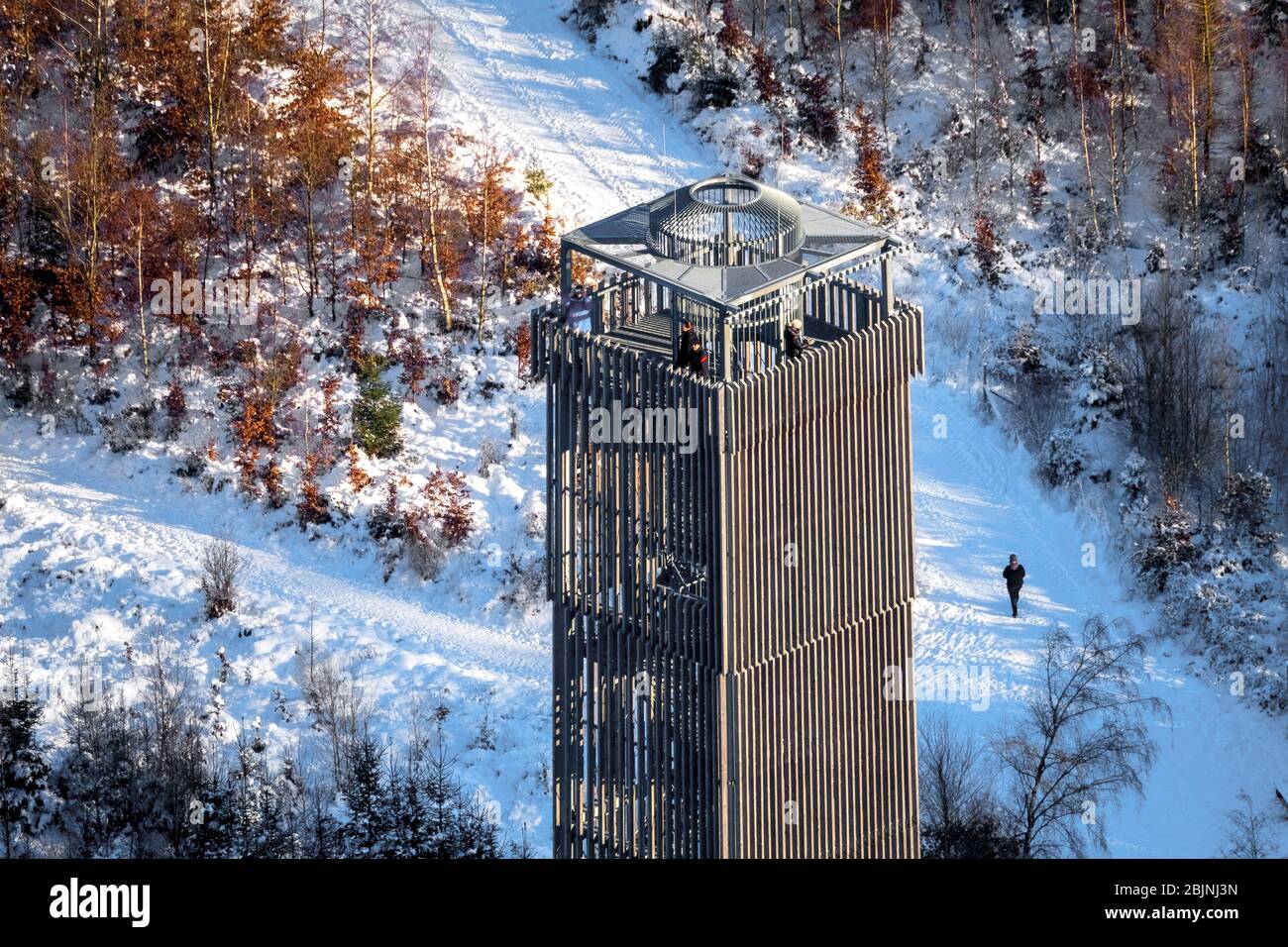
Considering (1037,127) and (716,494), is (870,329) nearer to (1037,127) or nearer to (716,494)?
(716,494)

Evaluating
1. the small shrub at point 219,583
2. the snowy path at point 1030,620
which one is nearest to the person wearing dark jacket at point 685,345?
the snowy path at point 1030,620

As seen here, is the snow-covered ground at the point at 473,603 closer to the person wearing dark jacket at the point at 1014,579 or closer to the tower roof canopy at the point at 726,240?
the person wearing dark jacket at the point at 1014,579

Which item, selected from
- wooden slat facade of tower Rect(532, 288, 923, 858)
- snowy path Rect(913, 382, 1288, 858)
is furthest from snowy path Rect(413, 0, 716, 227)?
wooden slat facade of tower Rect(532, 288, 923, 858)

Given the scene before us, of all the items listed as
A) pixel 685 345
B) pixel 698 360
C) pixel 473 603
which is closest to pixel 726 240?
pixel 685 345

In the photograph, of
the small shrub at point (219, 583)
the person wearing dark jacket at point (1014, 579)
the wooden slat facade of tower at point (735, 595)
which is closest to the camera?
the wooden slat facade of tower at point (735, 595)

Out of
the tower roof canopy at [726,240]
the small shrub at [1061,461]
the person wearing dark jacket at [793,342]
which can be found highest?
the small shrub at [1061,461]

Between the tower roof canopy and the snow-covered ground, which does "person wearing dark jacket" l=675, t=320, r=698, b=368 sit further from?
the snow-covered ground

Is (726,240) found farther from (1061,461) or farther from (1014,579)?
(1061,461)

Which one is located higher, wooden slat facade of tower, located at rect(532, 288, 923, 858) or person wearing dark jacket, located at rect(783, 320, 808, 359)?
person wearing dark jacket, located at rect(783, 320, 808, 359)
